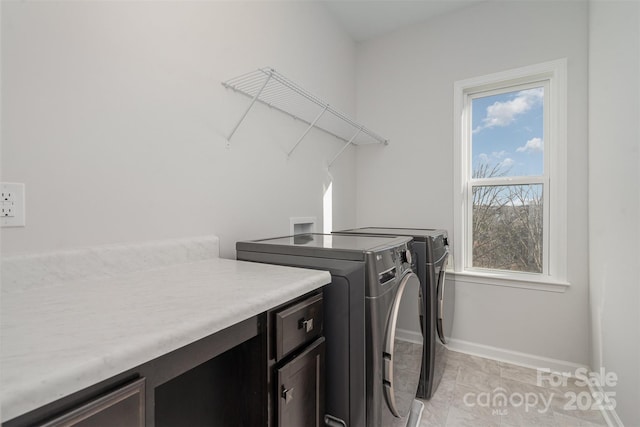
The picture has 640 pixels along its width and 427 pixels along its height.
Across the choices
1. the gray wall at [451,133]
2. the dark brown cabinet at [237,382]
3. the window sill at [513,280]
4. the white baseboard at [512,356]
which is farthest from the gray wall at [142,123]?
the white baseboard at [512,356]

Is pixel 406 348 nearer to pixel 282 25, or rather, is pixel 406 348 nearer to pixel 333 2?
pixel 282 25

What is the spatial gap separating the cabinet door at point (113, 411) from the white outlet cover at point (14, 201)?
2.26ft

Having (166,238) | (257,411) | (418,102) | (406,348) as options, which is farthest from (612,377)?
(166,238)

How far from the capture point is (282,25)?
192 cm

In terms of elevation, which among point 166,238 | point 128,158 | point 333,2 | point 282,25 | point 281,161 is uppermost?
point 333,2

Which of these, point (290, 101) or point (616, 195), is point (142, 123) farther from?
point (616, 195)

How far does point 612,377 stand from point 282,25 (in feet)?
9.29

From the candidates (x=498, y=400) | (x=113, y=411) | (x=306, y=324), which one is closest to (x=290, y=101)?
(x=306, y=324)

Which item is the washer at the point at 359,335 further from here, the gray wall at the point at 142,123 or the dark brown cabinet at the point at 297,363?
the gray wall at the point at 142,123

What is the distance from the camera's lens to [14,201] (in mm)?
863

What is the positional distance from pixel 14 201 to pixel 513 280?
279 centimetres

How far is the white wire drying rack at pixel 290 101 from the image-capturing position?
1.46 meters

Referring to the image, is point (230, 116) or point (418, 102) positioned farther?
point (418, 102)

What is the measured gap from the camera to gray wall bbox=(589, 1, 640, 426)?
54.1 inches
